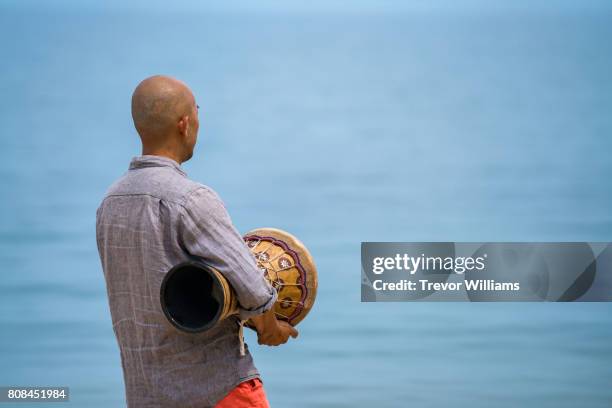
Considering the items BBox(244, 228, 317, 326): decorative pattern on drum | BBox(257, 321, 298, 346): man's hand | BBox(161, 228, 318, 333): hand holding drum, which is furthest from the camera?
BBox(244, 228, 317, 326): decorative pattern on drum

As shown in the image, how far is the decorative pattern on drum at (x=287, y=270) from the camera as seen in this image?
224 cm

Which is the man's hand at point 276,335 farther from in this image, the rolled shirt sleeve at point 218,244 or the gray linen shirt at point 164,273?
the rolled shirt sleeve at point 218,244

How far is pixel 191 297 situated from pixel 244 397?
0.73ft

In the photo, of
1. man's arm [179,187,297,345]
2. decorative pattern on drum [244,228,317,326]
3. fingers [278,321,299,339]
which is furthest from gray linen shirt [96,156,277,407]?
decorative pattern on drum [244,228,317,326]

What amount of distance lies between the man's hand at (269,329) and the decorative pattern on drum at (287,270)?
138mm

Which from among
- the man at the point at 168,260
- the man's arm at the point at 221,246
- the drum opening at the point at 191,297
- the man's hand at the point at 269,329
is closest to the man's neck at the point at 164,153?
the man at the point at 168,260

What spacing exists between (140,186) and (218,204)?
0.15m

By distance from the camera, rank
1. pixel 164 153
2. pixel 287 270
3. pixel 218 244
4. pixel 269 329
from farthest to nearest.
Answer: pixel 287 270 < pixel 269 329 < pixel 164 153 < pixel 218 244

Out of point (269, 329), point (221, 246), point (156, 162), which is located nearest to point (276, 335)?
point (269, 329)

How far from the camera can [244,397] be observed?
191 cm

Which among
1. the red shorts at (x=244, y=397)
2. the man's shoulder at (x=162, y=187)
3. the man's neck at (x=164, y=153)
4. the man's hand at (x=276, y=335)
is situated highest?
the man's neck at (x=164, y=153)

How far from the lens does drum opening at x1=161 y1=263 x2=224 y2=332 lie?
1793 mm

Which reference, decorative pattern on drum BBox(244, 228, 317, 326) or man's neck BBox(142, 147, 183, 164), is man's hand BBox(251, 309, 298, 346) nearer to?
decorative pattern on drum BBox(244, 228, 317, 326)

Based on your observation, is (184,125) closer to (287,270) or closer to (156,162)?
(156,162)
